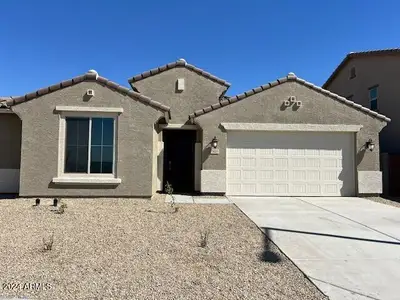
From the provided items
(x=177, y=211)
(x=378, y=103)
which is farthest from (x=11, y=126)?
(x=378, y=103)

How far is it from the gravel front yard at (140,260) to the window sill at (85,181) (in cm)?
237

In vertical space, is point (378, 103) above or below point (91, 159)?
above

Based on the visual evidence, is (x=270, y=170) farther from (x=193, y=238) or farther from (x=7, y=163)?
(x=7, y=163)

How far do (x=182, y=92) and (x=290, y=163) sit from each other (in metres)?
5.68

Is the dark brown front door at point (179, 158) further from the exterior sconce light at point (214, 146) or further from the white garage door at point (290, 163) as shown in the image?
the white garage door at point (290, 163)

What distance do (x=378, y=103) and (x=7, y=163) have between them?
17037 mm

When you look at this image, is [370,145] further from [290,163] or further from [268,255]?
[268,255]

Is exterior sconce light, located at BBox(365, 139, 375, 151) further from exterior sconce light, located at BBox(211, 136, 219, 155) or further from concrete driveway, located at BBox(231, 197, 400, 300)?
exterior sconce light, located at BBox(211, 136, 219, 155)

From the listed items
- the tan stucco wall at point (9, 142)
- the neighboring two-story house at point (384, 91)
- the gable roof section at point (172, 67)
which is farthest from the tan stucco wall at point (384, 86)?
the tan stucco wall at point (9, 142)

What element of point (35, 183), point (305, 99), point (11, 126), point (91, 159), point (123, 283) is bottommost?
point (123, 283)

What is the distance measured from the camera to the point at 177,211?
9602 millimetres

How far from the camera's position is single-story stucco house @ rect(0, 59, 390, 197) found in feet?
37.7

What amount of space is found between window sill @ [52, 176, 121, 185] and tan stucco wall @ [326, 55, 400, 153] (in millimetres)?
12860

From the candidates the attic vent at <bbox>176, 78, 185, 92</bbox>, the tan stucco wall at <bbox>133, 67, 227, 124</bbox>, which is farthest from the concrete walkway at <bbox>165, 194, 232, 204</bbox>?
the attic vent at <bbox>176, 78, 185, 92</bbox>
